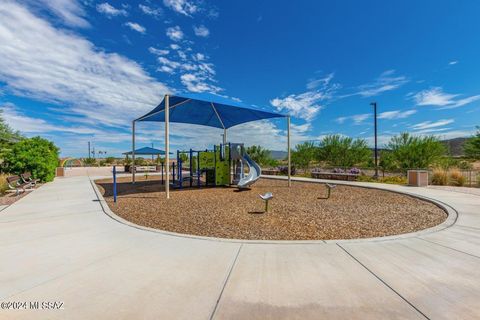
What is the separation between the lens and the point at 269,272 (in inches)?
129

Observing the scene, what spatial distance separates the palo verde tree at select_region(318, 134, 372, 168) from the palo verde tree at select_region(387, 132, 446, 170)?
5.12 meters

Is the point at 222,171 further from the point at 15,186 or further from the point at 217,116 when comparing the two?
the point at 15,186

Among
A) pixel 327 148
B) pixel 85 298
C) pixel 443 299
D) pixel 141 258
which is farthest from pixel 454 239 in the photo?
pixel 327 148

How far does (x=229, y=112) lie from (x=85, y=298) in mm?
12663

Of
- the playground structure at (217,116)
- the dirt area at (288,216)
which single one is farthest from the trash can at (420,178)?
the playground structure at (217,116)

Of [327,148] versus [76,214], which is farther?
[327,148]

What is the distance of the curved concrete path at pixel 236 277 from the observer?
2.49m

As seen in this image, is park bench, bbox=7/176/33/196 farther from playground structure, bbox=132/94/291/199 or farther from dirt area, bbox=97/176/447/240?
dirt area, bbox=97/176/447/240

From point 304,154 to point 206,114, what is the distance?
14.6 m

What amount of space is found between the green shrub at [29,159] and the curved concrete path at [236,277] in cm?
1208

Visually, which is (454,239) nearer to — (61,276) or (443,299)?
(443,299)

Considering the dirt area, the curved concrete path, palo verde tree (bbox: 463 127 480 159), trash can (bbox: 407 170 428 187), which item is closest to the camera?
the curved concrete path

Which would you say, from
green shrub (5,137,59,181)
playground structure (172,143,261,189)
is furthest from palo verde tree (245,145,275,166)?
green shrub (5,137,59,181)

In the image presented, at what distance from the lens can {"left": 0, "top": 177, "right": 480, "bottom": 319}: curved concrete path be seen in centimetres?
249
